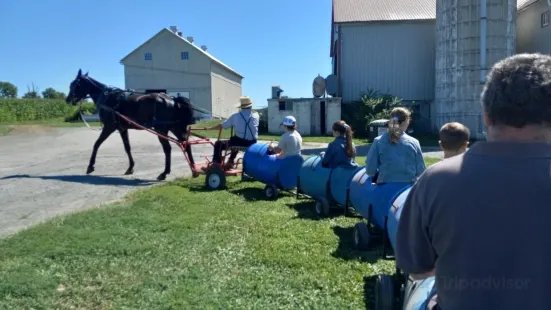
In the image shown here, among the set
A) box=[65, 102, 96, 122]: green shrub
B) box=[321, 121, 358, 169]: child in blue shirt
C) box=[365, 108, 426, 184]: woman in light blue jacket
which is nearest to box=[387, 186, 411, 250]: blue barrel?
box=[365, 108, 426, 184]: woman in light blue jacket

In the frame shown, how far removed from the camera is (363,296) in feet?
16.8

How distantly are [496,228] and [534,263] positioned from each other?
0.62ft

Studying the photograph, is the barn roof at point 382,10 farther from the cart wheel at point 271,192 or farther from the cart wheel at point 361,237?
the cart wheel at point 361,237

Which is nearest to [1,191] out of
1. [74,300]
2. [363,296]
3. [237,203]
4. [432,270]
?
[237,203]

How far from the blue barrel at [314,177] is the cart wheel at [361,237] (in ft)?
7.04

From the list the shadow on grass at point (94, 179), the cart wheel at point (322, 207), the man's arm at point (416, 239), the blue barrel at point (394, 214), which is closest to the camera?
the man's arm at point (416, 239)

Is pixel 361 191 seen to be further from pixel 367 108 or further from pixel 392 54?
pixel 392 54

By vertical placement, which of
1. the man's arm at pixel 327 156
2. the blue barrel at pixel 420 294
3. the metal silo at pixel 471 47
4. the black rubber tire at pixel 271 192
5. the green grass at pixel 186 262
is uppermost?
the metal silo at pixel 471 47

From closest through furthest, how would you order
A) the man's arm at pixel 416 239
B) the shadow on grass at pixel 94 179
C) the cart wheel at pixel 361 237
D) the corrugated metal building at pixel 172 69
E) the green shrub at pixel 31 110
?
the man's arm at pixel 416 239
the cart wheel at pixel 361 237
the shadow on grass at pixel 94 179
the green shrub at pixel 31 110
the corrugated metal building at pixel 172 69

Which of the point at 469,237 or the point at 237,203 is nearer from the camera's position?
the point at 469,237

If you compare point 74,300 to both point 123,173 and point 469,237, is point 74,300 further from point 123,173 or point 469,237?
point 123,173

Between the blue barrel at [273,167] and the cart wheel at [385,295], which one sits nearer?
the cart wheel at [385,295]

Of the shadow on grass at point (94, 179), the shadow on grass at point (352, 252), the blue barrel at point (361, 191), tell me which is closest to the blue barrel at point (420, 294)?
the shadow on grass at point (352, 252)

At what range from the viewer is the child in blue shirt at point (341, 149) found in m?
8.62
